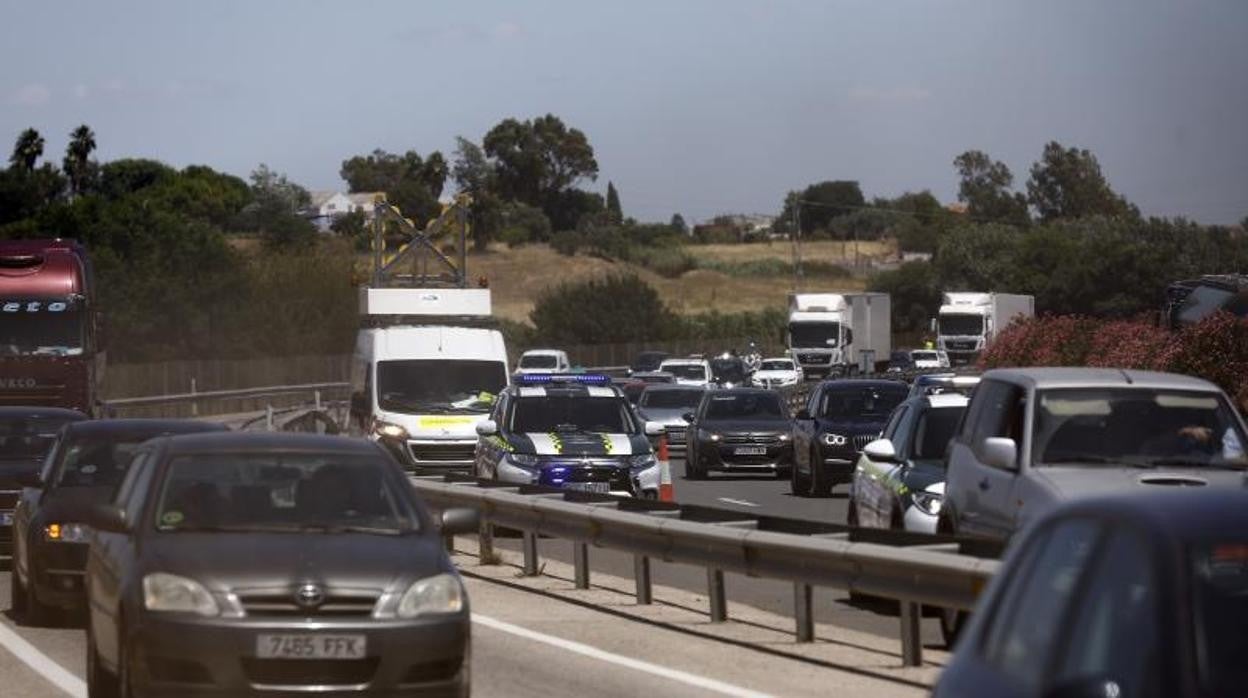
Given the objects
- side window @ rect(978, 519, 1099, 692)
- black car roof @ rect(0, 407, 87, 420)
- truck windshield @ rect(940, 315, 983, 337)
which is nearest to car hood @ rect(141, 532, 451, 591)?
side window @ rect(978, 519, 1099, 692)

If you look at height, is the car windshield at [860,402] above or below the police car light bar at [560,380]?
below

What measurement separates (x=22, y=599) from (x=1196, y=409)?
29.7 ft

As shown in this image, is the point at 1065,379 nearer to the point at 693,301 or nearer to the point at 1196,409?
the point at 1196,409

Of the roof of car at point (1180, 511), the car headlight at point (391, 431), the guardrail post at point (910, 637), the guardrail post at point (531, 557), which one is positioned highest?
A: the roof of car at point (1180, 511)

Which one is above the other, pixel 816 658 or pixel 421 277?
pixel 421 277

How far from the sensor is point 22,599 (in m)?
17.8

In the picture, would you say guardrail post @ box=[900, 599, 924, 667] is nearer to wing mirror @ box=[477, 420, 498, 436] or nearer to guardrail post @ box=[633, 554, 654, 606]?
guardrail post @ box=[633, 554, 654, 606]

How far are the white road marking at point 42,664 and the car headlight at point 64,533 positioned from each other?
735mm

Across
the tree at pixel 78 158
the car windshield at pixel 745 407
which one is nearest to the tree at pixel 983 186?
the tree at pixel 78 158

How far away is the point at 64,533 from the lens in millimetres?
17016

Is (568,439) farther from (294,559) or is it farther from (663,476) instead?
(294,559)

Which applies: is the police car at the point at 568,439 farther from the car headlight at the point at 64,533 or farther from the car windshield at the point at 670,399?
the car windshield at the point at 670,399

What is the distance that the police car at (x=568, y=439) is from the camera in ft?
87.0

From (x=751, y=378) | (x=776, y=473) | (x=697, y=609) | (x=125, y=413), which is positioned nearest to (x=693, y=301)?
(x=751, y=378)
